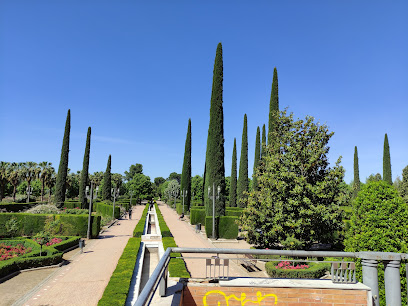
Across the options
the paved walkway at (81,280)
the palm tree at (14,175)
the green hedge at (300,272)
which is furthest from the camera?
the palm tree at (14,175)

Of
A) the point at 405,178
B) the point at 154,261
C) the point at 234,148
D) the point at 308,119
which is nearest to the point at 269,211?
the point at 308,119

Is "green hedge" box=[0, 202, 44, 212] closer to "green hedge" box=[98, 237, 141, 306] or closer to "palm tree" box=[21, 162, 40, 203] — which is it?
"palm tree" box=[21, 162, 40, 203]

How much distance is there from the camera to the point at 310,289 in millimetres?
4125

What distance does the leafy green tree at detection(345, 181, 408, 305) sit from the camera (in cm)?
653

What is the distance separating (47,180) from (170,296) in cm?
6190

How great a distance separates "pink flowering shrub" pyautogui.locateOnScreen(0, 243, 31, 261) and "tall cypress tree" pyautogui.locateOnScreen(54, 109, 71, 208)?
2295cm

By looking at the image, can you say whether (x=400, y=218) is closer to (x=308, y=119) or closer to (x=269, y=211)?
(x=269, y=211)

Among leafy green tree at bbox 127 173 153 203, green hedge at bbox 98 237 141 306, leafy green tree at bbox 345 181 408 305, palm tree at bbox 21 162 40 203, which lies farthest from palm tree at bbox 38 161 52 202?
leafy green tree at bbox 345 181 408 305

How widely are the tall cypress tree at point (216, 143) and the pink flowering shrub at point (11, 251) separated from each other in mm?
14749

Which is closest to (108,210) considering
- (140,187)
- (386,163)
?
(140,187)

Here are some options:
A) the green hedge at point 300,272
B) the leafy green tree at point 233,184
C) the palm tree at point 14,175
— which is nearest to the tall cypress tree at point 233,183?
the leafy green tree at point 233,184

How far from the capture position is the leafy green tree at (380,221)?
21.4 feet

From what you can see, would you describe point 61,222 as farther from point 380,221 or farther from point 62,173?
point 380,221

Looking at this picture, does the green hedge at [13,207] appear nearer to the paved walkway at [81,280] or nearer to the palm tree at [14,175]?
the palm tree at [14,175]
